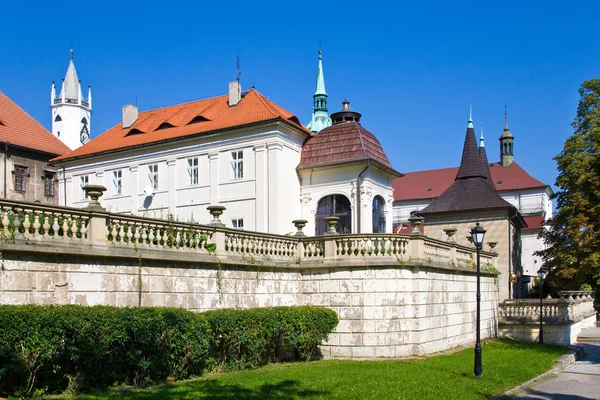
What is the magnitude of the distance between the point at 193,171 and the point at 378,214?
33.6ft

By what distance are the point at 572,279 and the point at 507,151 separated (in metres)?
53.9

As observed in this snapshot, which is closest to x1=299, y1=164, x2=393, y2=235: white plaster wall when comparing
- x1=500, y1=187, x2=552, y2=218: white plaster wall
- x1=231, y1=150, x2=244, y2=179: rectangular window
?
x1=231, y1=150, x2=244, y2=179: rectangular window

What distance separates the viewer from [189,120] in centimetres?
3497

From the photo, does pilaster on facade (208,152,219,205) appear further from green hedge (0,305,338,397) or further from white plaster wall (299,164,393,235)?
green hedge (0,305,338,397)

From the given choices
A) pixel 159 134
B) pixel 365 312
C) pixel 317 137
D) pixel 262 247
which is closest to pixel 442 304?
pixel 365 312

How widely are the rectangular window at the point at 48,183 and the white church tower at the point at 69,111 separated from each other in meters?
50.9

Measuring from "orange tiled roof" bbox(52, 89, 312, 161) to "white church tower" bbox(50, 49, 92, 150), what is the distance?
56.1 m

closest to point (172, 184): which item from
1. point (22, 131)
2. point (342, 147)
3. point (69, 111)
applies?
point (342, 147)

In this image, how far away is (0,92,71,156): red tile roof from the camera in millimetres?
40188

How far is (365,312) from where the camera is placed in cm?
1936

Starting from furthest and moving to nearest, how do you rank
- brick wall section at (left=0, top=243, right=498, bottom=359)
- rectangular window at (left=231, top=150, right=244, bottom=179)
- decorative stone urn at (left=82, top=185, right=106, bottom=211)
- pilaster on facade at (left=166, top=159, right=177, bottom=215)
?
1. pilaster on facade at (left=166, top=159, right=177, bottom=215)
2. rectangular window at (left=231, top=150, right=244, bottom=179)
3. decorative stone urn at (left=82, top=185, right=106, bottom=211)
4. brick wall section at (left=0, top=243, right=498, bottom=359)

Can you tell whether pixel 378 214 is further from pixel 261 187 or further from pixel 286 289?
pixel 286 289

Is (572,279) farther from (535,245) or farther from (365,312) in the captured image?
(535,245)

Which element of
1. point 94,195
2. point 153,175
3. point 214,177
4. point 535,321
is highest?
point 153,175
